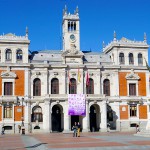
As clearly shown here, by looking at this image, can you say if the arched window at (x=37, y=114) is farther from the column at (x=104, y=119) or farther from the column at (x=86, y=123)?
the column at (x=104, y=119)

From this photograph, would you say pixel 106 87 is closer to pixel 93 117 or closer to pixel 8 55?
pixel 93 117

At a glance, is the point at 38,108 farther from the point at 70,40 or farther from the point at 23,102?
the point at 70,40

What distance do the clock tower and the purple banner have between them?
11.1m

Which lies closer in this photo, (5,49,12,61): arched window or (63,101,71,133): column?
(63,101,71,133): column

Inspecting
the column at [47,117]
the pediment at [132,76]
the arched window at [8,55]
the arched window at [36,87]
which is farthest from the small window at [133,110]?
the arched window at [8,55]

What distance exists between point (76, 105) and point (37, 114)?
8219mm

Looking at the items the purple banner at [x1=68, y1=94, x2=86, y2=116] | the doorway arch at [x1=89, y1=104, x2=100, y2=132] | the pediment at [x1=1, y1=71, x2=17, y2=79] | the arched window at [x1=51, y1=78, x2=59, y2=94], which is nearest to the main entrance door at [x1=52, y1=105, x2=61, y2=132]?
the arched window at [x1=51, y1=78, x2=59, y2=94]

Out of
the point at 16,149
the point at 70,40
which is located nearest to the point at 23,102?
the point at 70,40

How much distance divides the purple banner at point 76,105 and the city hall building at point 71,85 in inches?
7.3

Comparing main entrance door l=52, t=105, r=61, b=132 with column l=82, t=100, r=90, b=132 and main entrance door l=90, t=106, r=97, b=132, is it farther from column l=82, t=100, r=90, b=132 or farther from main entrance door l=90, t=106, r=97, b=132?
column l=82, t=100, r=90, b=132

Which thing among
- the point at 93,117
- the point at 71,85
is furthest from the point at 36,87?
the point at 93,117

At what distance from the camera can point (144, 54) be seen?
74.6 meters

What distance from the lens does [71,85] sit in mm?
69875

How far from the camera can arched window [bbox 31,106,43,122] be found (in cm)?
6794
